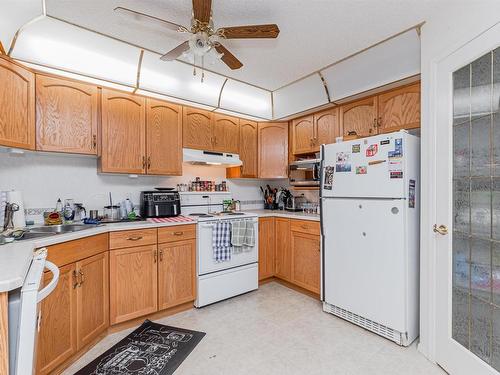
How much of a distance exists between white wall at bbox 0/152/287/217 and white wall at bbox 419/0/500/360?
2.63 meters

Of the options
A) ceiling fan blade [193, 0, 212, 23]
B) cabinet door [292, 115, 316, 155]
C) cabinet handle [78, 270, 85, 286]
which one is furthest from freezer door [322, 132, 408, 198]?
cabinet handle [78, 270, 85, 286]

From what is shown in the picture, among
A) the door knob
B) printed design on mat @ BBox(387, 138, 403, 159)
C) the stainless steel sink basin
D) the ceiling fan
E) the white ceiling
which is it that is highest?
the white ceiling

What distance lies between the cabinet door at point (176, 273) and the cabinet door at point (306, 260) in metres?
1.23

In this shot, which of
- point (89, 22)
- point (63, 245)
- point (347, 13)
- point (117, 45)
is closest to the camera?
point (63, 245)

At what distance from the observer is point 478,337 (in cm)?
158

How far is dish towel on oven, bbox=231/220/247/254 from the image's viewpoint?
2.93 m

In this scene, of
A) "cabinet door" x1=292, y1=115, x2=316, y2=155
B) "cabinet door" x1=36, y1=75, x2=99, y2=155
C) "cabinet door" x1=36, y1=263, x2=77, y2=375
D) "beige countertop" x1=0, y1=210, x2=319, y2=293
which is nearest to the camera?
"beige countertop" x1=0, y1=210, x2=319, y2=293

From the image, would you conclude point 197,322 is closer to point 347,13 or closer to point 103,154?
point 103,154

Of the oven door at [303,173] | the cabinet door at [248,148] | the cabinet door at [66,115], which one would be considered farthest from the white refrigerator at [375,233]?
the cabinet door at [66,115]

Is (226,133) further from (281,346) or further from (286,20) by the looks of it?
(281,346)

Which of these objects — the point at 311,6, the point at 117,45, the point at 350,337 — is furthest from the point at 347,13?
the point at 350,337

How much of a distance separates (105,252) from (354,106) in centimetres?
292

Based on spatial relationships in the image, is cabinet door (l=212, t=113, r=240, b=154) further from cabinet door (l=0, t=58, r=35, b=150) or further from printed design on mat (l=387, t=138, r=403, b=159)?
printed design on mat (l=387, t=138, r=403, b=159)

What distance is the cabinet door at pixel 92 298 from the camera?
75.7 inches
